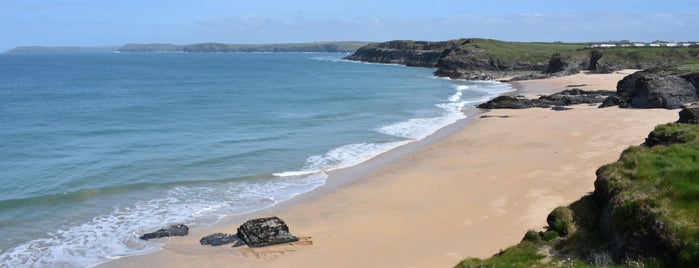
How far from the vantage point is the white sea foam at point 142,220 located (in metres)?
15.7

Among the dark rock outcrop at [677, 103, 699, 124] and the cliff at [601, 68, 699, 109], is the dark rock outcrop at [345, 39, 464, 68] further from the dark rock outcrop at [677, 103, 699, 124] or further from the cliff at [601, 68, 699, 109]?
the dark rock outcrop at [677, 103, 699, 124]

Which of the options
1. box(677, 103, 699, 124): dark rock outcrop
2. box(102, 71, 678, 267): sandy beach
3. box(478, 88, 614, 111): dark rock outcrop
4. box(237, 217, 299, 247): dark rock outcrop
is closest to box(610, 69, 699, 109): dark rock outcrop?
box(478, 88, 614, 111): dark rock outcrop

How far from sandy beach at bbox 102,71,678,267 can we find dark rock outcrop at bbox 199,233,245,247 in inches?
10.9

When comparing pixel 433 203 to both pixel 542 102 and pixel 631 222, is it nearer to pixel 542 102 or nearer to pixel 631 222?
pixel 631 222

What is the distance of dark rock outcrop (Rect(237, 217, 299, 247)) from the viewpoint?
1580 centimetres

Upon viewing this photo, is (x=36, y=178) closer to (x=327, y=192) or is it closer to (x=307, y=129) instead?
(x=327, y=192)

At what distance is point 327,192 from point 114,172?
383 inches

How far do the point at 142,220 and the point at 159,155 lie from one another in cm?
1044

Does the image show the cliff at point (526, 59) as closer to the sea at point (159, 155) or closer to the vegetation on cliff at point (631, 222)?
the sea at point (159, 155)

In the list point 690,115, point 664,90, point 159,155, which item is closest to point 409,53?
point 664,90

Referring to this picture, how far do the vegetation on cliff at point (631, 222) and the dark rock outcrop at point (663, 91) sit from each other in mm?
30192

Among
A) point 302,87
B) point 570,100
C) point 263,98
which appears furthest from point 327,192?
point 302,87

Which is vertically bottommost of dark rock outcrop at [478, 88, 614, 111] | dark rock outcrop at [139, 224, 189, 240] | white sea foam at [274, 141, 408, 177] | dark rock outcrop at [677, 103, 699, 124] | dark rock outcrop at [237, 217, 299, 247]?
dark rock outcrop at [139, 224, 189, 240]

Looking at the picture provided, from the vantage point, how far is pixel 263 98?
194 ft
